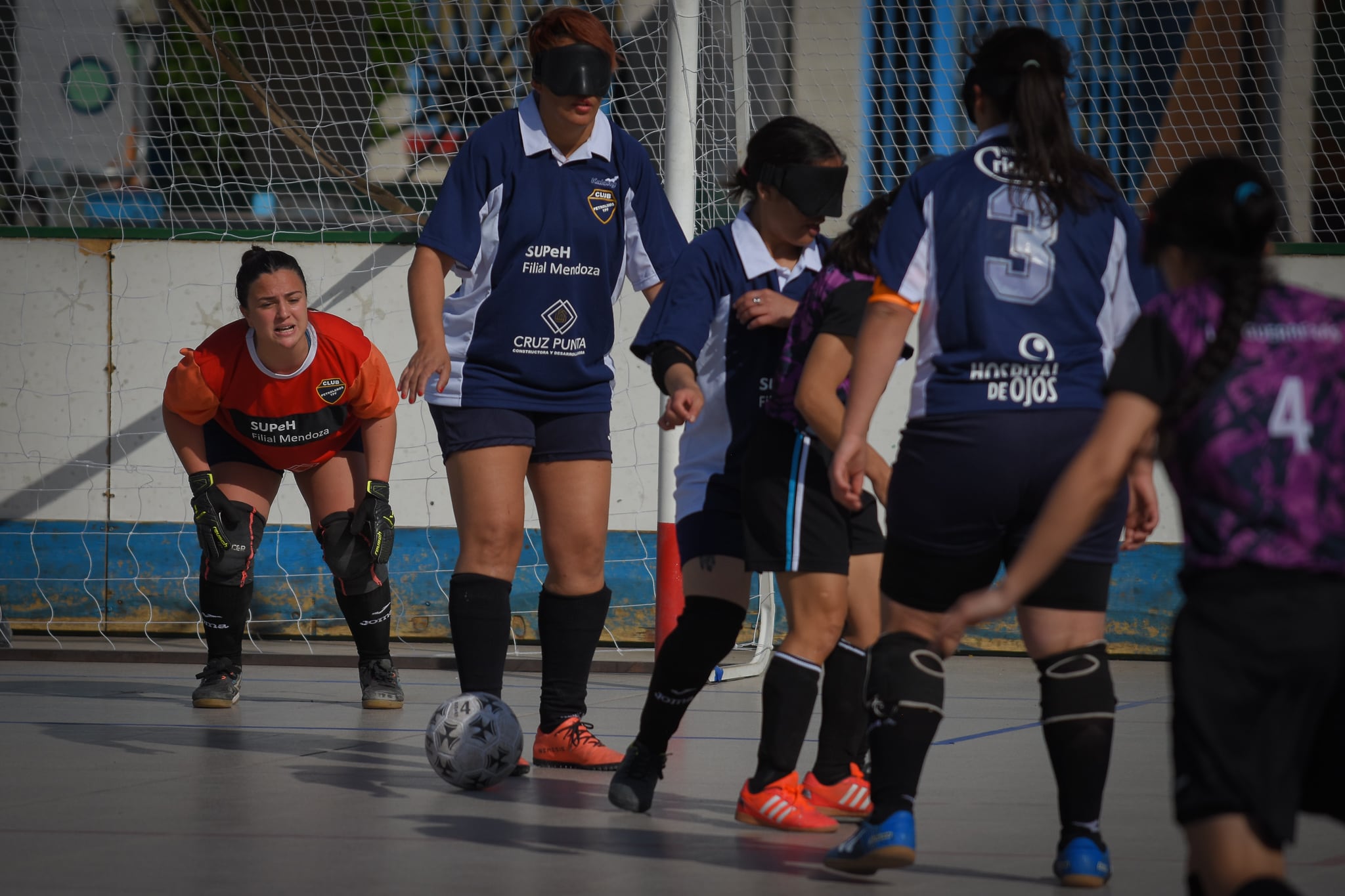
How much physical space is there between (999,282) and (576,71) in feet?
5.85

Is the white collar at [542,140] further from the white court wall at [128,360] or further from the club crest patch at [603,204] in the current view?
the white court wall at [128,360]

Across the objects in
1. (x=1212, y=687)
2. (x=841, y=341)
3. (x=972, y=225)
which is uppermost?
(x=972, y=225)

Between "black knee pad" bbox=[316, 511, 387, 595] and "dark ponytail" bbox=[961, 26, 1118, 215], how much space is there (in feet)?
11.8

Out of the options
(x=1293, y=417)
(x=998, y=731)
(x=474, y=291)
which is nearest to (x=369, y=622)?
(x=474, y=291)

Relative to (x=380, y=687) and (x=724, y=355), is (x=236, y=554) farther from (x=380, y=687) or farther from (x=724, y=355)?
(x=724, y=355)

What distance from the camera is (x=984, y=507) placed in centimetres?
296

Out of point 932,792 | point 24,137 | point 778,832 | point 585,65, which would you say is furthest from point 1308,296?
point 24,137

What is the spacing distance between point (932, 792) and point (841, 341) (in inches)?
53.9

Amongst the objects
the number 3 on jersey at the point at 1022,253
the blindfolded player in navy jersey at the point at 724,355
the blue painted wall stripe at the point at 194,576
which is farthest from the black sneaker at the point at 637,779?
the blue painted wall stripe at the point at 194,576

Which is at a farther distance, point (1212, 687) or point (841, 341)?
point (841, 341)

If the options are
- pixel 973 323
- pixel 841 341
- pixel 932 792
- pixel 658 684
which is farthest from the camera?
pixel 932 792

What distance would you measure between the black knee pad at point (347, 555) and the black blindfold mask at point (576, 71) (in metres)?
2.31

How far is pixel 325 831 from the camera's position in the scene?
11.7ft

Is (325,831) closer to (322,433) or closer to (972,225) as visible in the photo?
(972,225)
